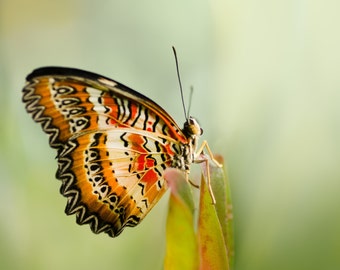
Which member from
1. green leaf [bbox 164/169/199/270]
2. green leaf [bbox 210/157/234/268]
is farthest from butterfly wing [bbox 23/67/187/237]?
green leaf [bbox 164/169/199/270]

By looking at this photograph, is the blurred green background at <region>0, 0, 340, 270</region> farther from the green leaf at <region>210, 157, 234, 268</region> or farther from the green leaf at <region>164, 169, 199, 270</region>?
the green leaf at <region>164, 169, 199, 270</region>

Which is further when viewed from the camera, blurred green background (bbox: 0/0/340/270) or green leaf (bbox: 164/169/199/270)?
blurred green background (bbox: 0/0/340/270)

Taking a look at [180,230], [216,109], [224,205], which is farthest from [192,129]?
[180,230]

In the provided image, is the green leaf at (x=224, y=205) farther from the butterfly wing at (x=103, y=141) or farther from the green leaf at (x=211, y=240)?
the butterfly wing at (x=103, y=141)

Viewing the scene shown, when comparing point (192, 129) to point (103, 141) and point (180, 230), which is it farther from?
point (180, 230)

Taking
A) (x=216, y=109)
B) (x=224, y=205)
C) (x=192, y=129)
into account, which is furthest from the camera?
(x=216, y=109)

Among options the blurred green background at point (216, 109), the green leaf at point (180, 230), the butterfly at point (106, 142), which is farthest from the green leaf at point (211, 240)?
the butterfly at point (106, 142)
